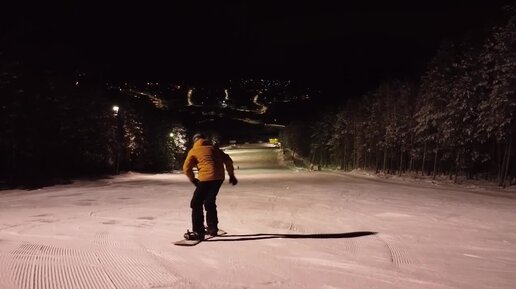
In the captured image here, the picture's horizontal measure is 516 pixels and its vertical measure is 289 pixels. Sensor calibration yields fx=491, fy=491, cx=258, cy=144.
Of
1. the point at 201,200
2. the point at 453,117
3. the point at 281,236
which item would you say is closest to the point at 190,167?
the point at 201,200

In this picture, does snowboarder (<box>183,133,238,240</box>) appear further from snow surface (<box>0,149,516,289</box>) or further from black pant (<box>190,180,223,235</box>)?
snow surface (<box>0,149,516,289</box>)

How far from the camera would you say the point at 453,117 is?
21594mm

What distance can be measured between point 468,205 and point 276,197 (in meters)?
5.05

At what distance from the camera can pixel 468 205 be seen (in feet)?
40.7

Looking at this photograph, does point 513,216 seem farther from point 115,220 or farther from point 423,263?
point 115,220

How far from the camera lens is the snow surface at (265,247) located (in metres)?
4.94

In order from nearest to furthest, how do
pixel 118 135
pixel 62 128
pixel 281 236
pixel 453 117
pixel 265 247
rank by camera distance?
1. pixel 265 247
2. pixel 281 236
3. pixel 453 117
4. pixel 62 128
5. pixel 118 135

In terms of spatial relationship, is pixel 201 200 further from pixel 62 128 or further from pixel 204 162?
pixel 62 128

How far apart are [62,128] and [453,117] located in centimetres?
1851

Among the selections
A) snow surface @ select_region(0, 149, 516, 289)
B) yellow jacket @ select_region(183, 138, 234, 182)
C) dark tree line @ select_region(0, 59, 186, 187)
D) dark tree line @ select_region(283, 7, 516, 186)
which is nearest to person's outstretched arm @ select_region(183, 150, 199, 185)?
yellow jacket @ select_region(183, 138, 234, 182)

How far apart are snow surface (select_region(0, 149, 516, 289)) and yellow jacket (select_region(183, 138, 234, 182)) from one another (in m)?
0.97

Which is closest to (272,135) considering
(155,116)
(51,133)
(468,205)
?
(155,116)

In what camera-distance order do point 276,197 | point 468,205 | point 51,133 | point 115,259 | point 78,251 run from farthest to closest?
point 51,133
point 276,197
point 468,205
point 78,251
point 115,259

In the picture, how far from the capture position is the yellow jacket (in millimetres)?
7012
